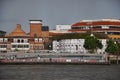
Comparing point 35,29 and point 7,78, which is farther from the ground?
point 35,29

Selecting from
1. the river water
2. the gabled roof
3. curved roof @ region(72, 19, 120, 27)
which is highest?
curved roof @ region(72, 19, 120, 27)

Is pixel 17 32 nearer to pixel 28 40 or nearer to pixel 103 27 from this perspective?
pixel 28 40

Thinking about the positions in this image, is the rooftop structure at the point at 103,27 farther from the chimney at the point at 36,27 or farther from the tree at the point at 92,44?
the tree at the point at 92,44

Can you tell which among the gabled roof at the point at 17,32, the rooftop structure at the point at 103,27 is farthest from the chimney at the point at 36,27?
the rooftop structure at the point at 103,27

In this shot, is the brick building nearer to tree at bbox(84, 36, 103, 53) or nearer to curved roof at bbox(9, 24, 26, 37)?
curved roof at bbox(9, 24, 26, 37)

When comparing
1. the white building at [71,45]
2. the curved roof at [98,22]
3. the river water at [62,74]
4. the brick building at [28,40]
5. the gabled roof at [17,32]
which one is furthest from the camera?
the curved roof at [98,22]

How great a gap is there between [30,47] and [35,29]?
4205mm

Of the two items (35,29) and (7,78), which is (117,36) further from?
(7,78)

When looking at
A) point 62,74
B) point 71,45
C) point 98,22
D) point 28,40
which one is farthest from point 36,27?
point 62,74

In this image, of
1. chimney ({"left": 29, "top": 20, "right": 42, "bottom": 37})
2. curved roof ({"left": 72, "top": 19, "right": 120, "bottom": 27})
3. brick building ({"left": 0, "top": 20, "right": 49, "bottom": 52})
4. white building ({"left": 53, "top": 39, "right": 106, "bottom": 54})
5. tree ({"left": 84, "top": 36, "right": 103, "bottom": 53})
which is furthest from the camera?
curved roof ({"left": 72, "top": 19, "right": 120, "bottom": 27})

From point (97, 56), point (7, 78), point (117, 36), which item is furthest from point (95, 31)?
point (7, 78)

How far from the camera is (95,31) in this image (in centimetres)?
8594

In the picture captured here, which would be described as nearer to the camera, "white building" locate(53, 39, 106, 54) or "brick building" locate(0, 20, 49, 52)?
"white building" locate(53, 39, 106, 54)

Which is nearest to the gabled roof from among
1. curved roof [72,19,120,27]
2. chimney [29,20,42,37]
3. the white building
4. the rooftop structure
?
chimney [29,20,42,37]
